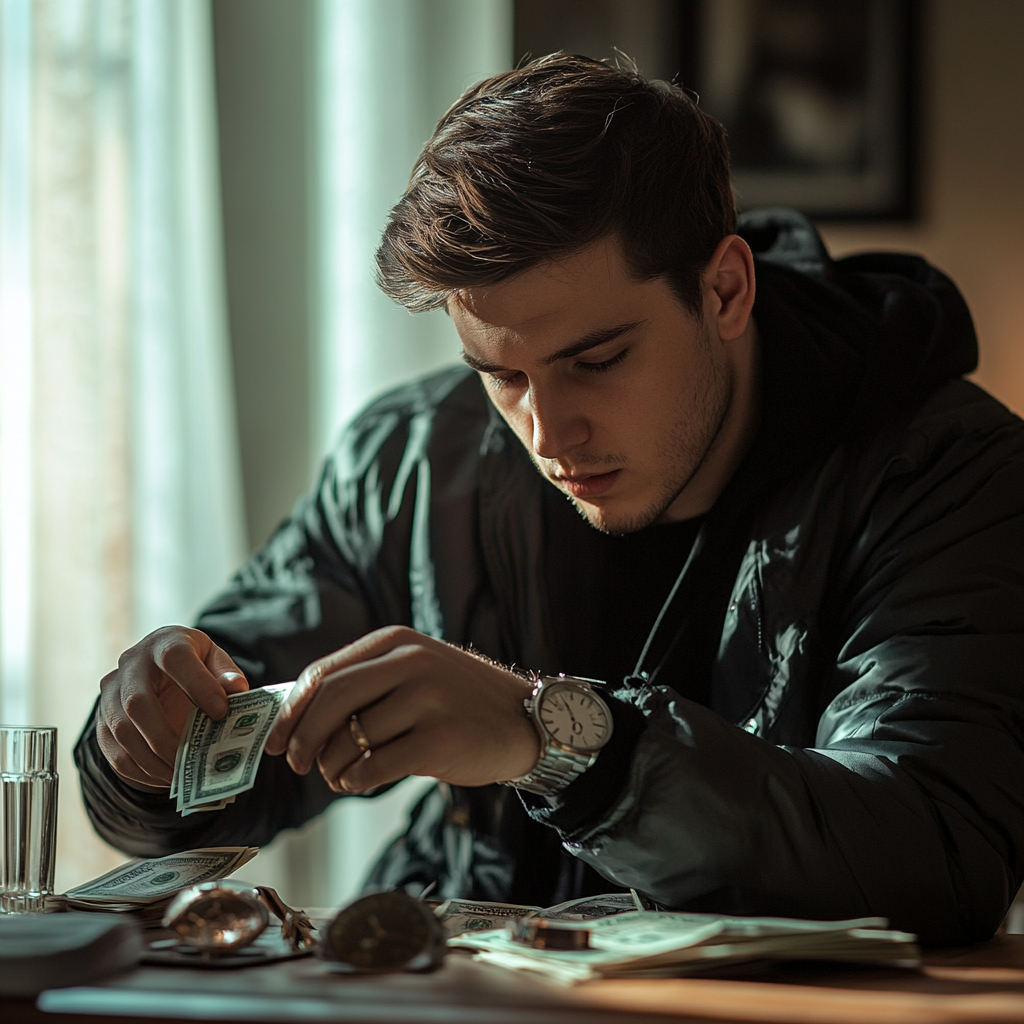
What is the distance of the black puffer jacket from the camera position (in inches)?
38.7

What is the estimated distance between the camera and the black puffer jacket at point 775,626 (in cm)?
98

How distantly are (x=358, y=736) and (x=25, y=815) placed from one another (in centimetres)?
37

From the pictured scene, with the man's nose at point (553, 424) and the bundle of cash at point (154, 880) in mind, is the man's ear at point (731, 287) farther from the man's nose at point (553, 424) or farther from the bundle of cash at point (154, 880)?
the bundle of cash at point (154, 880)

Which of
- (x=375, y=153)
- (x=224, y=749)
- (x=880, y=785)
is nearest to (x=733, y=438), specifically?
(x=880, y=785)

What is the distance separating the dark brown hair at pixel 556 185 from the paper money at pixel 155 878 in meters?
0.66

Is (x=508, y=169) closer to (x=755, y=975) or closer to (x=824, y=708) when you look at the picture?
(x=824, y=708)

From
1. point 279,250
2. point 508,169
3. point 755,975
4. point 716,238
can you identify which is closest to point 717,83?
point 279,250

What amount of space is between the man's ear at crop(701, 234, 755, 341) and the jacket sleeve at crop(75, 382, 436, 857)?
499 millimetres

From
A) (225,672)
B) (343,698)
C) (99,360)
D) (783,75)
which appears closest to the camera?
(343,698)

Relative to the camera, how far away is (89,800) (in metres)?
1.33

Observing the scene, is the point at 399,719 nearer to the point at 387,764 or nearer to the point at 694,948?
the point at 387,764

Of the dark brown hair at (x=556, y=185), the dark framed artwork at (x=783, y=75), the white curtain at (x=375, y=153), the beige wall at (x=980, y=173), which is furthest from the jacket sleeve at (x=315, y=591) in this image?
the beige wall at (x=980, y=173)

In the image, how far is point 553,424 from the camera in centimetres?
130

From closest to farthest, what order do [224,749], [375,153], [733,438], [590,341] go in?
1. [224,749]
2. [590,341]
3. [733,438]
4. [375,153]
